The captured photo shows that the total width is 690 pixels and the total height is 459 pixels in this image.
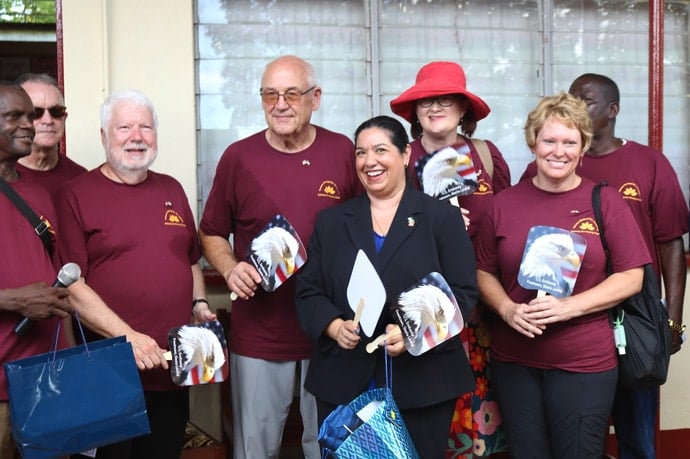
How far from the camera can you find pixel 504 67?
5516 mm

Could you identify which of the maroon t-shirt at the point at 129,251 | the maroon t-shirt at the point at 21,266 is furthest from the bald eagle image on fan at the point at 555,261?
the maroon t-shirt at the point at 21,266

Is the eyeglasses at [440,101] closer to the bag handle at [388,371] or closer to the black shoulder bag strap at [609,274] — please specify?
the black shoulder bag strap at [609,274]

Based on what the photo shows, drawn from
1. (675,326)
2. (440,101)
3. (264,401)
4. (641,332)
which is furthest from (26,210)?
(675,326)

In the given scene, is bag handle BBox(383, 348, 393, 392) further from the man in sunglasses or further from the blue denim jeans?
the man in sunglasses

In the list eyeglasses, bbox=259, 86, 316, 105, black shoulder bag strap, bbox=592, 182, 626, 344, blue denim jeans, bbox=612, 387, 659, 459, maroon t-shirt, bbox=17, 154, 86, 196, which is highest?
eyeglasses, bbox=259, 86, 316, 105

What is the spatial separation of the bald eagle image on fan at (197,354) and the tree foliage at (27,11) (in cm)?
497

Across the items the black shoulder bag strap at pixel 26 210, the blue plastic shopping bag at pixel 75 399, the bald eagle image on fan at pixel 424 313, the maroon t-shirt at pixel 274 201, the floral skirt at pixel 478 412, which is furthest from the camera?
the floral skirt at pixel 478 412

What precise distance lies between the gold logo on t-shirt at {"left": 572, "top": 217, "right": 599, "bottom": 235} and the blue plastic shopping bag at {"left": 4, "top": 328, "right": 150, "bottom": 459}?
5.90 ft

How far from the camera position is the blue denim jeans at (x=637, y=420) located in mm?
4086

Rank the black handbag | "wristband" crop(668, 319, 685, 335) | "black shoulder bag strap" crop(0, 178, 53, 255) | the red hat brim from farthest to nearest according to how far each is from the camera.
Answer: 1. "wristband" crop(668, 319, 685, 335)
2. the red hat brim
3. the black handbag
4. "black shoulder bag strap" crop(0, 178, 53, 255)

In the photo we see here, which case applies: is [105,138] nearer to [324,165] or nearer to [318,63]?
[324,165]

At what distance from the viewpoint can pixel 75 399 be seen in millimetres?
2852

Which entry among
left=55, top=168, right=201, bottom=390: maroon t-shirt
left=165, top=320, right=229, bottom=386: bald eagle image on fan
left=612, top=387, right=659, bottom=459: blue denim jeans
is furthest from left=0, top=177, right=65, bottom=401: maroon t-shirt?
left=612, top=387, right=659, bottom=459: blue denim jeans

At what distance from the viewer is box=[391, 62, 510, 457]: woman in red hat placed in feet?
12.3
